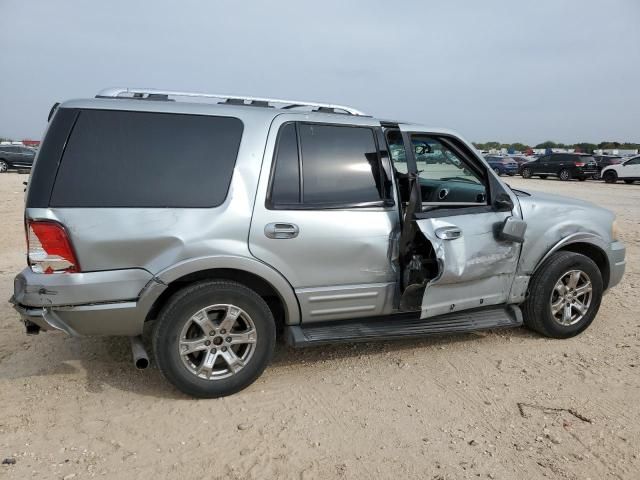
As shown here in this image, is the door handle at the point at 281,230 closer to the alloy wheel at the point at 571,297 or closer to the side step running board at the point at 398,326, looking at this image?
the side step running board at the point at 398,326

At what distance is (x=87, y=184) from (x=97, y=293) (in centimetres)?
67

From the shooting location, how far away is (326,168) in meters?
3.58

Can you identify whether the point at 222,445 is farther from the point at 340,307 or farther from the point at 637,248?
the point at 637,248

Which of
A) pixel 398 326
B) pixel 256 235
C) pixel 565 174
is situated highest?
pixel 256 235

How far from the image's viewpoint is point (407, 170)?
3.88m

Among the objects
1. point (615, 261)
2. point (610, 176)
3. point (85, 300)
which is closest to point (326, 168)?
point (85, 300)

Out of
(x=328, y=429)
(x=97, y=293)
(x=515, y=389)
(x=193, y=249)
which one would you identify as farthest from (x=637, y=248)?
(x=97, y=293)

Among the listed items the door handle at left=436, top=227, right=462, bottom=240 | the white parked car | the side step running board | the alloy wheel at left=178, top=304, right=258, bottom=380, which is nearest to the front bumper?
the side step running board


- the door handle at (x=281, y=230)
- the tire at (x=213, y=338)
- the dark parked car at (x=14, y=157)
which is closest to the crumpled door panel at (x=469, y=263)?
the door handle at (x=281, y=230)

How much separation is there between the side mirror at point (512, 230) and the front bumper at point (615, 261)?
1166 mm

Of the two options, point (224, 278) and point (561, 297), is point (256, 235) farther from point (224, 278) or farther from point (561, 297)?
point (561, 297)

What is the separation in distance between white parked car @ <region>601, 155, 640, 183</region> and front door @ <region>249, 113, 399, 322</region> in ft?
88.9

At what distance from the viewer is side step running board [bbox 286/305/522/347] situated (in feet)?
11.7

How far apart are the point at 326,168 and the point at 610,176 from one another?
28.4 meters
